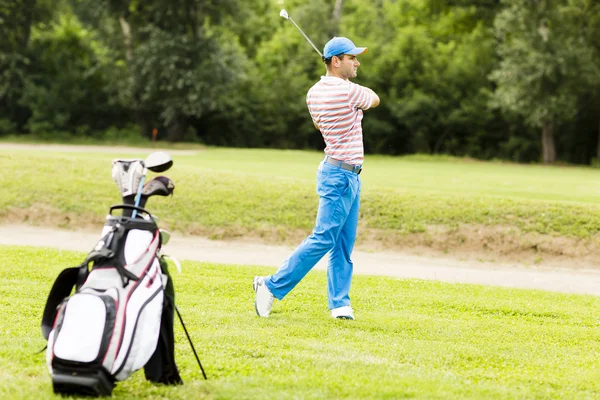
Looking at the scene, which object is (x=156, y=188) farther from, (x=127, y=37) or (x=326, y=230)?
(x=127, y=37)

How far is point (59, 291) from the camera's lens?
4398 millimetres

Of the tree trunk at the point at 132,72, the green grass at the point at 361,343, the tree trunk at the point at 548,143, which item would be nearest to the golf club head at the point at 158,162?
the green grass at the point at 361,343

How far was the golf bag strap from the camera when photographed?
437cm

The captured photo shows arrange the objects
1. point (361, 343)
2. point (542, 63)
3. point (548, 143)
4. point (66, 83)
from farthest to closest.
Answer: point (66, 83) < point (548, 143) < point (542, 63) < point (361, 343)

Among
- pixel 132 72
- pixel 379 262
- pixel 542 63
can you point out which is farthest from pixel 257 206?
pixel 132 72

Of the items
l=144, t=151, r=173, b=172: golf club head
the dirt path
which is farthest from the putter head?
the dirt path

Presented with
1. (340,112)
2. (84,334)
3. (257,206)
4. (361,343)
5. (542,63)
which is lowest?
(257,206)

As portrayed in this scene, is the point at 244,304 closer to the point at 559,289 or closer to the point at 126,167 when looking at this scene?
the point at 126,167

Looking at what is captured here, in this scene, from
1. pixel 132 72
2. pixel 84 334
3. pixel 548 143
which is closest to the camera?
pixel 84 334

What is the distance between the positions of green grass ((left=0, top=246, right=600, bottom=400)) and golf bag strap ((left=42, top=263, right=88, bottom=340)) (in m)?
0.34

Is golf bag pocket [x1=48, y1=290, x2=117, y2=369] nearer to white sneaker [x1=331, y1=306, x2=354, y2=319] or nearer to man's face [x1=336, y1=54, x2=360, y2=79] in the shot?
white sneaker [x1=331, y1=306, x2=354, y2=319]

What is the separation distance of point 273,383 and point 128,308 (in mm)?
979

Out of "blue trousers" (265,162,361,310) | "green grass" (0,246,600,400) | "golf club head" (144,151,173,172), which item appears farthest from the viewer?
"blue trousers" (265,162,361,310)

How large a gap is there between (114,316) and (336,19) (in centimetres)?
4523
